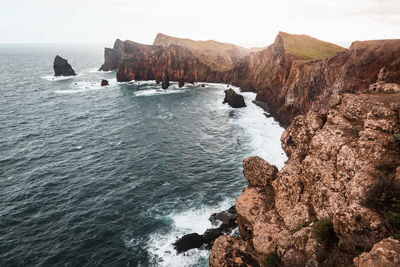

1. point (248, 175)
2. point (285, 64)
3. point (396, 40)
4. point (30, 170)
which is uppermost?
point (396, 40)

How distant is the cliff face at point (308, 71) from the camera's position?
141ft

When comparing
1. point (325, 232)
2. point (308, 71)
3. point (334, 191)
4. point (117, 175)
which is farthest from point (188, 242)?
point (308, 71)

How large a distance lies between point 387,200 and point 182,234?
25263 millimetres

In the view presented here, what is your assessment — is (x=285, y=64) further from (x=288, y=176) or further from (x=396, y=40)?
(x=288, y=176)

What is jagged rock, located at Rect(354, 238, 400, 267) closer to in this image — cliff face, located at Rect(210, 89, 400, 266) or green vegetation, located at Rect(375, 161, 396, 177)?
cliff face, located at Rect(210, 89, 400, 266)

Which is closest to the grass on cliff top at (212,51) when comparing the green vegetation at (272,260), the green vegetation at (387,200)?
the green vegetation at (272,260)

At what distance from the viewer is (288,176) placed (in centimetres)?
2614

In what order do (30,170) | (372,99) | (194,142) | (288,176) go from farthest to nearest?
(194,142), (30,170), (288,176), (372,99)

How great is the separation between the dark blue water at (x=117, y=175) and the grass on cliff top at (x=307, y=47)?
24039 mm

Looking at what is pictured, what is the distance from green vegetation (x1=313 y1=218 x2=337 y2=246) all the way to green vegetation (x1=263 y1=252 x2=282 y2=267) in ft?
14.3

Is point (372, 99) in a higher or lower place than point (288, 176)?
higher

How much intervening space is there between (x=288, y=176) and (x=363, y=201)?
28.6 ft

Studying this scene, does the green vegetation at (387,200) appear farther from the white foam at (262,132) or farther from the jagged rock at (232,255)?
the white foam at (262,132)

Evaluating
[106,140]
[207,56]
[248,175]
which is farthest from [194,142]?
[207,56]
